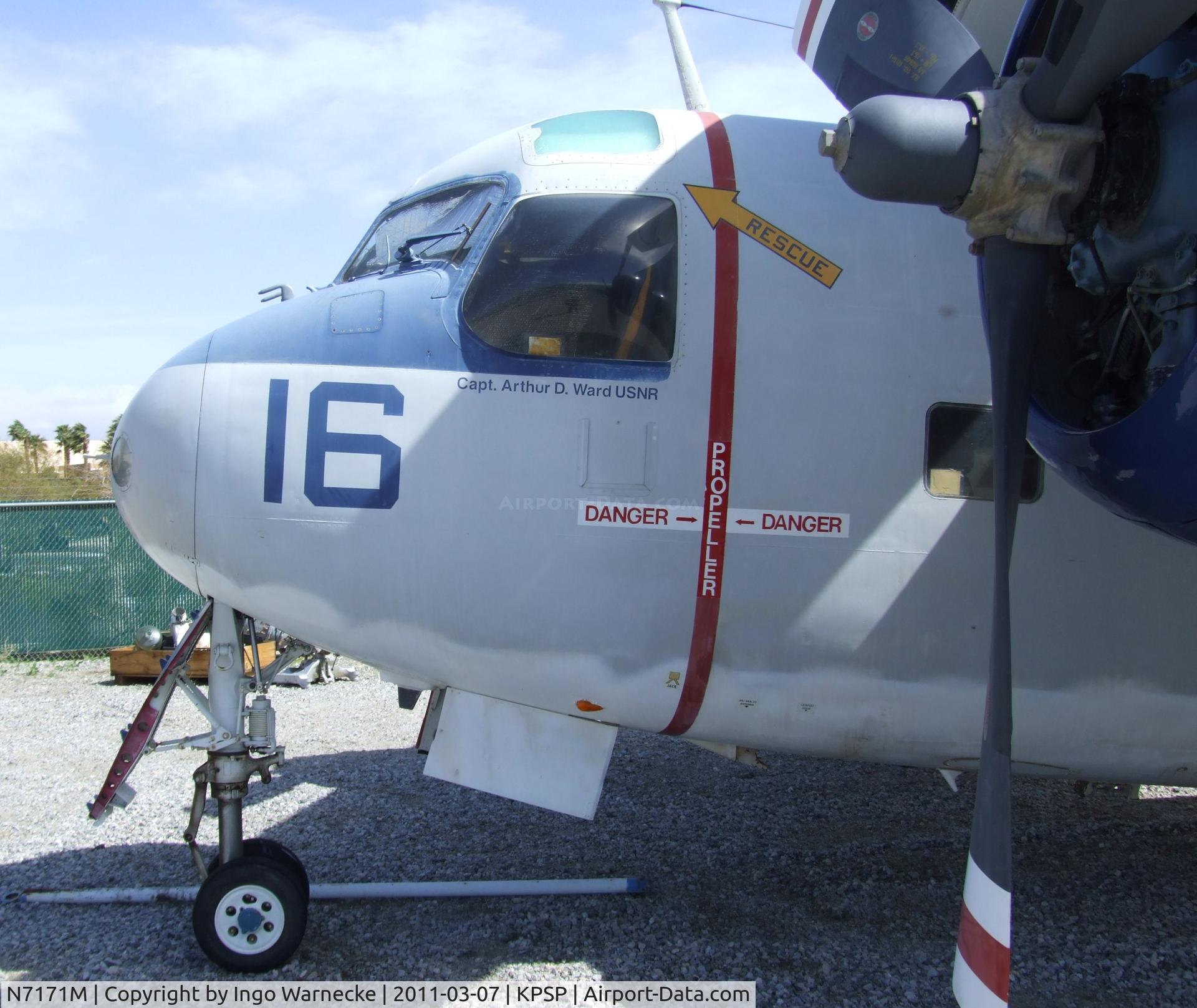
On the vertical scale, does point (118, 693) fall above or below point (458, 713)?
below

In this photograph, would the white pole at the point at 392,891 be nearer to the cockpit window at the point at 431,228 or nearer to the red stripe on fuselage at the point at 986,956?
the red stripe on fuselage at the point at 986,956

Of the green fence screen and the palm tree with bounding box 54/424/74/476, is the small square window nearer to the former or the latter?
the green fence screen

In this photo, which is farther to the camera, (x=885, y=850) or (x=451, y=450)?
(x=885, y=850)

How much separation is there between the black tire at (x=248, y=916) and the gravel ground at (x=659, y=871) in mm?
155

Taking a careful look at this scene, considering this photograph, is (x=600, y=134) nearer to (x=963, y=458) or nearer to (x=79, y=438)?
(x=963, y=458)

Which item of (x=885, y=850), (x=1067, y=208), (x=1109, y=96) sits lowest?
(x=885, y=850)

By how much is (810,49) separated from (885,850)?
14.6ft

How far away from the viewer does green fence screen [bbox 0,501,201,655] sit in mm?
11781

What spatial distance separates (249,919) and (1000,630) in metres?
3.17

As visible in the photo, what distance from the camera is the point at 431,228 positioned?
4406 millimetres

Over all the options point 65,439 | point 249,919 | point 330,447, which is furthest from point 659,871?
point 65,439

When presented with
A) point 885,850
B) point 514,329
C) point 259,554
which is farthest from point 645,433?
point 885,850

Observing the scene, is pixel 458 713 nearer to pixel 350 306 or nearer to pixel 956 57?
pixel 350 306

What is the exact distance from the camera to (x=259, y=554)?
12.9 feet
